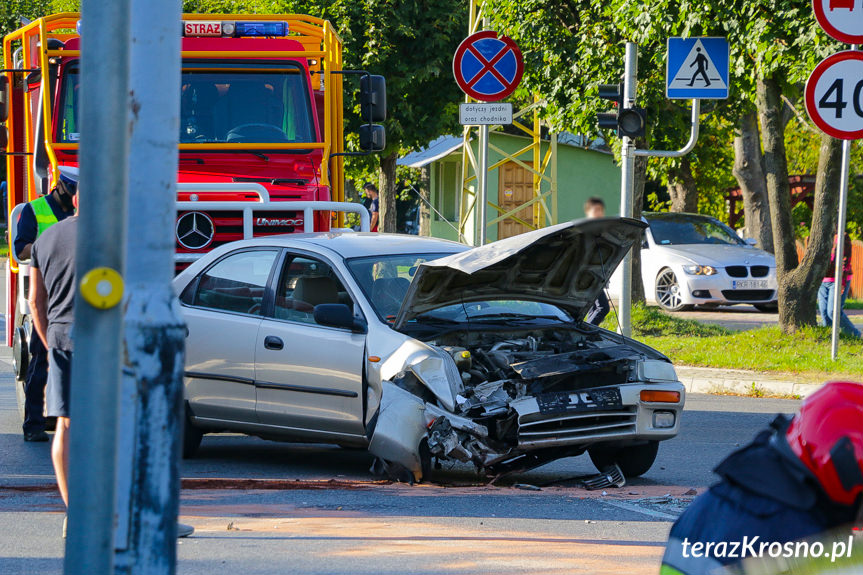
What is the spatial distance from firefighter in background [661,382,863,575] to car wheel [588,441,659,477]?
5534 millimetres

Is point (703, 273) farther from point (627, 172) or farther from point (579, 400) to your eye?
point (579, 400)

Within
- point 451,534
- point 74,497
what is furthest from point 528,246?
point 74,497

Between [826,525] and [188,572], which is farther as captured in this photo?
[188,572]

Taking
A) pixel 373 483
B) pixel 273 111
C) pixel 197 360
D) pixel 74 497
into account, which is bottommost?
pixel 373 483

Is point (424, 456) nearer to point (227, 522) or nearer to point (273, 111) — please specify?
point (227, 522)

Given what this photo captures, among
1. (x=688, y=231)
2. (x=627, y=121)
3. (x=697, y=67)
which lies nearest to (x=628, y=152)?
(x=627, y=121)

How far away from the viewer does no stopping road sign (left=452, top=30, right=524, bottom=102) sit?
13.0 metres

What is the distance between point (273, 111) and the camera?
1177 cm

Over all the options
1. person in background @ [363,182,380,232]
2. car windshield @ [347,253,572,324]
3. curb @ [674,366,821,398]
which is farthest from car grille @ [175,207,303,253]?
person in background @ [363,182,380,232]

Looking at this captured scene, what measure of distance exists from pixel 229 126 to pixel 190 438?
383cm

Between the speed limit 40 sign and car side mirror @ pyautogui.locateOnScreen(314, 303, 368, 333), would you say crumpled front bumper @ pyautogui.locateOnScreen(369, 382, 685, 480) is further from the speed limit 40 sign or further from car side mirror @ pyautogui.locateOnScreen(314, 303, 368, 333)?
the speed limit 40 sign

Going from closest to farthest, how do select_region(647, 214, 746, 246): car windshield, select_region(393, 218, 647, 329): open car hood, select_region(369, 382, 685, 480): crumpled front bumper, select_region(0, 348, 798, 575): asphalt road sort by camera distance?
select_region(0, 348, 798, 575): asphalt road, select_region(369, 382, 685, 480): crumpled front bumper, select_region(393, 218, 647, 329): open car hood, select_region(647, 214, 746, 246): car windshield

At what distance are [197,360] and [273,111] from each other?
12.6 feet

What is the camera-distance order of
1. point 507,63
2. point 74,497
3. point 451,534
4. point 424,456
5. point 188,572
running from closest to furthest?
point 74,497, point 188,572, point 451,534, point 424,456, point 507,63
